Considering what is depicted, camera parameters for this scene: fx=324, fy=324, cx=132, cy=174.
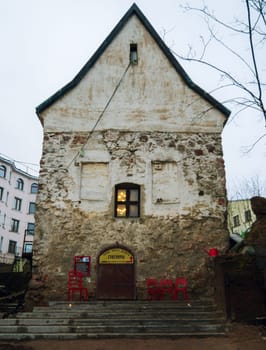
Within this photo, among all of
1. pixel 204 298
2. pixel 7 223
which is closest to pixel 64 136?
pixel 204 298

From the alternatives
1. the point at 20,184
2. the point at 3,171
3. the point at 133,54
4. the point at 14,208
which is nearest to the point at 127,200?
the point at 133,54

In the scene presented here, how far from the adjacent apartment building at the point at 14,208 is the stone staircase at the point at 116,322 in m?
29.9

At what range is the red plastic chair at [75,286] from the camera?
9602mm

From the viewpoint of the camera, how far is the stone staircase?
6445 mm

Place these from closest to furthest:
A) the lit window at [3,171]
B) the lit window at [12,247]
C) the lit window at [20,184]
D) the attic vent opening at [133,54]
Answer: the attic vent opening at [133,54]
the lit window at [12,247]
the lit window at [3,171]
the lit window at [20,184]

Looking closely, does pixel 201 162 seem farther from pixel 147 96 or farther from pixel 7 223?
pixel 7 223

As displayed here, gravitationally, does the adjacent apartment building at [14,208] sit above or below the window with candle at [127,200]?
above

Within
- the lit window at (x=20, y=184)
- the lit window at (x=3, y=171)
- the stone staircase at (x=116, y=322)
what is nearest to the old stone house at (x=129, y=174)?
the stone staircase at (x=116, y=322)

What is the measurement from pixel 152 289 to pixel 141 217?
222cm

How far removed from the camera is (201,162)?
11.1 metres

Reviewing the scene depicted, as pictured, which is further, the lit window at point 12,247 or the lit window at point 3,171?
the lit window at point 3,171

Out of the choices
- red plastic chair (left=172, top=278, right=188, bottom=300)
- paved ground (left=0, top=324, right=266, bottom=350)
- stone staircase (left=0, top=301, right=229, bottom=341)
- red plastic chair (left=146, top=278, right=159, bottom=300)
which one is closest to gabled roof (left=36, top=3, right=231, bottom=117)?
red plastic chair (left=172, top=278, right=188, bottom=300)

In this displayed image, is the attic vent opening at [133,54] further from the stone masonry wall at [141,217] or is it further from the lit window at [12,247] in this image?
the lit window at [12,247]

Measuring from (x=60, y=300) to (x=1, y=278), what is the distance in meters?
7.62
